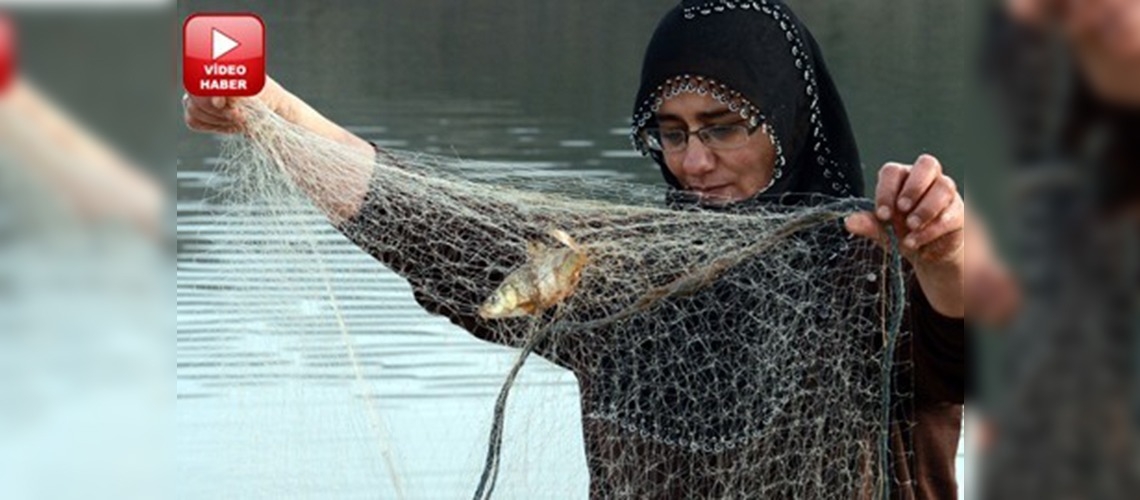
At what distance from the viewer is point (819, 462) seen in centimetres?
180

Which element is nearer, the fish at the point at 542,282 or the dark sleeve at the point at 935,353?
the dark sleeve at the point at 935,353

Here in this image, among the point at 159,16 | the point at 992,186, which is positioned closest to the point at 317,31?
the point at 159,16

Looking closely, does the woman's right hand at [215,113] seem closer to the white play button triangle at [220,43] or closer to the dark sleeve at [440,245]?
the dark sleeve at [440,245]

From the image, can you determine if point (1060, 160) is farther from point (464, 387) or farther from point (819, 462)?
point (464, 387)

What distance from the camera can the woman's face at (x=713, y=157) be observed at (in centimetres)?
184

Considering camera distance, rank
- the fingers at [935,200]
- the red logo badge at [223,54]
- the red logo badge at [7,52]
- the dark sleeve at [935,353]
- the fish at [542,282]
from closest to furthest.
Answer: the red logo badge at [7,52] → the red logo badge at [223,54] → the fingers at [935,200] → the dark sleeve at [935,353] → the fish at [542,282]

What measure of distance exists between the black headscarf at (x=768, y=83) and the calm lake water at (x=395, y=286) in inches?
5.2

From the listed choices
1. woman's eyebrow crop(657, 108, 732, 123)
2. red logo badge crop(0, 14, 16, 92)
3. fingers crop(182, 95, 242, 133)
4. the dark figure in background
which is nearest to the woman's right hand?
fingers crop(182, 95, 242, 133)

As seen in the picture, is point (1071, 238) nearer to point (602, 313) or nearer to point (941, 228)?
point (941, 228)

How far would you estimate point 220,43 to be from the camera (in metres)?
1.20

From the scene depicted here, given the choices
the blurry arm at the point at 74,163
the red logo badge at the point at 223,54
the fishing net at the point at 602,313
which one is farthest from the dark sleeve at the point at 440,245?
the blurry arm at the point at 74,163

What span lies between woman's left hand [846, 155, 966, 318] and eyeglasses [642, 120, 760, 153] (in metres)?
0.24

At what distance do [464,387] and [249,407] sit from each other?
39cm

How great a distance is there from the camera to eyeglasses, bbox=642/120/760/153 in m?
1.84
